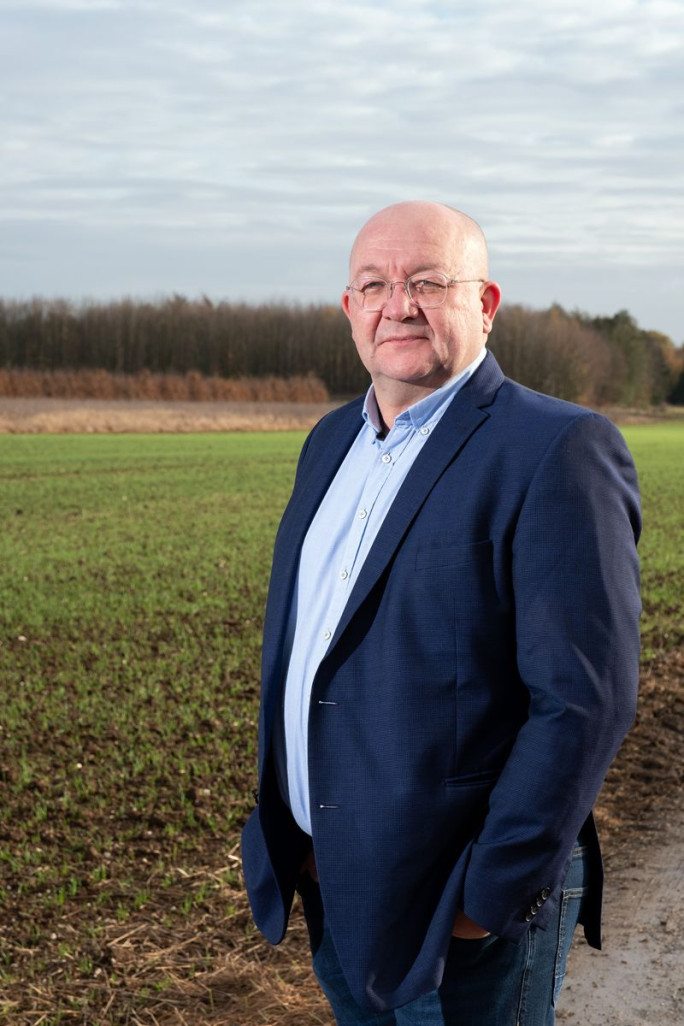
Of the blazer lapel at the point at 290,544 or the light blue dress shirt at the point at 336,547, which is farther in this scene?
the blazer lapel at the point at 290,544

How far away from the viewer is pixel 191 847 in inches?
205

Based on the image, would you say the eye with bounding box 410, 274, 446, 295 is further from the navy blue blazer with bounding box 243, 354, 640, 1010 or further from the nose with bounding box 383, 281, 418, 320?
the navy blue blazer with bounding box 243, 354, 640, 1010

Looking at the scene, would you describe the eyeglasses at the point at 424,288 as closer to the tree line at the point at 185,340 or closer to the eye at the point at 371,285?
the eye at the point at 371,285

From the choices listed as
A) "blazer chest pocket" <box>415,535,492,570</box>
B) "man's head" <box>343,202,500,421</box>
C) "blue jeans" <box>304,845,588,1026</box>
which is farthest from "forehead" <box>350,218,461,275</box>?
"blue jeans" <box>304,845,588,1026</box>

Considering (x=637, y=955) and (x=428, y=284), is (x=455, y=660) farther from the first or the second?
(x=637, y=955)

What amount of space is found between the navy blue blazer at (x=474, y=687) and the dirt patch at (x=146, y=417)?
4155 centimetres

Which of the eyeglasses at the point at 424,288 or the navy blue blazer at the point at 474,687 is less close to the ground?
the eyeglasses at the point at 424,288

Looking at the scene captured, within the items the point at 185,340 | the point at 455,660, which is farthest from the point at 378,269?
the point at 185,340

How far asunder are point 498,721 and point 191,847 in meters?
3.42

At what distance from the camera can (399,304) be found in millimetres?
2336

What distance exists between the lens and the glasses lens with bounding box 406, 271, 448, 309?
234 centimetres

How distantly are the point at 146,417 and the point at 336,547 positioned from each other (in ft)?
147

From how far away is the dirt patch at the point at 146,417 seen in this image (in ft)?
143

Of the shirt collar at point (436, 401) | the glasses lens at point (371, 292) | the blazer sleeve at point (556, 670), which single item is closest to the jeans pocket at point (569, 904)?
the blazer sleeve at point (556, 670)
